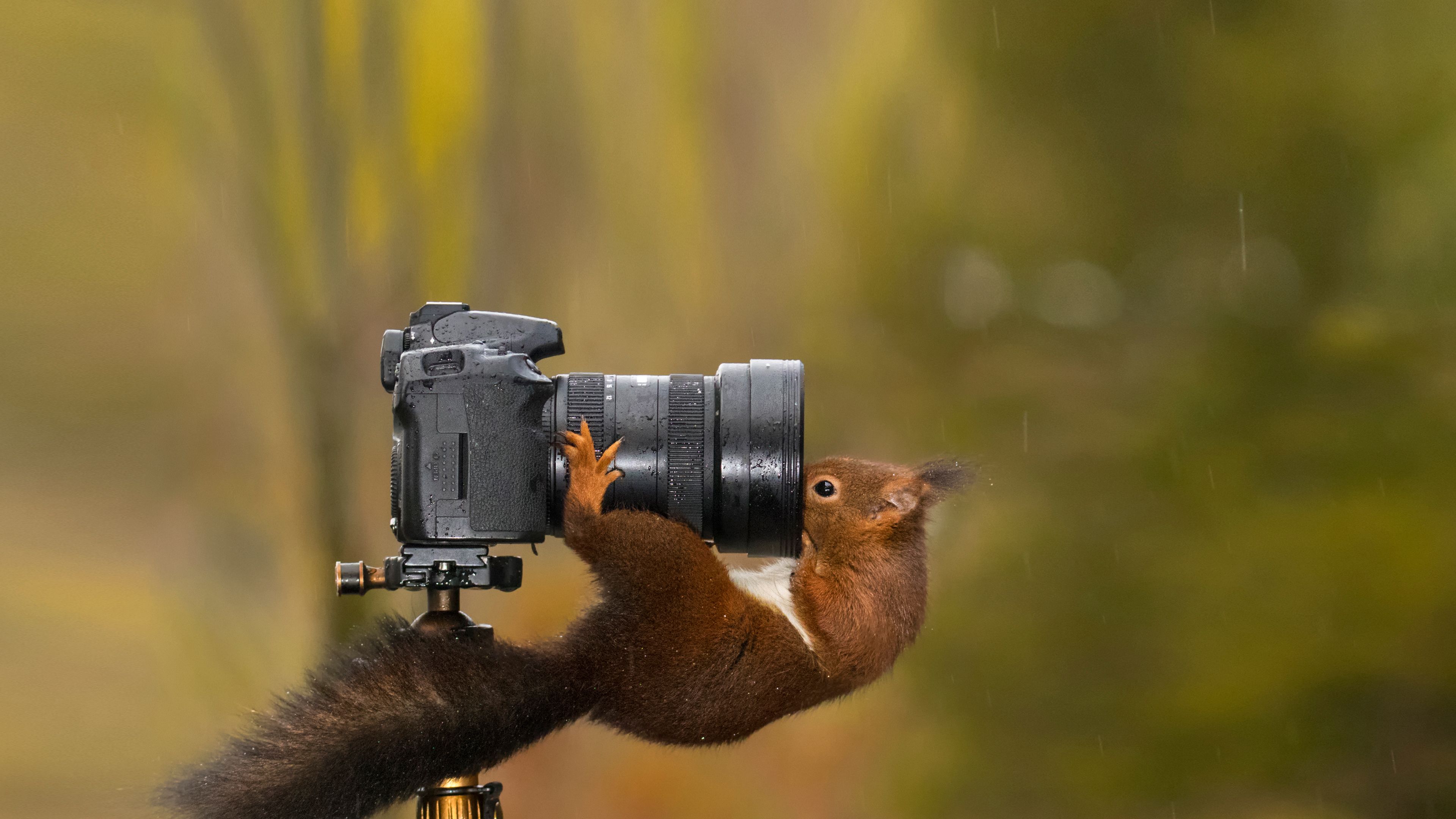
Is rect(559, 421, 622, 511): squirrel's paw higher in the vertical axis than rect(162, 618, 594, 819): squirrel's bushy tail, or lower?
higher

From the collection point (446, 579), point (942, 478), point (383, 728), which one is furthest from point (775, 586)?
point (383, 728)

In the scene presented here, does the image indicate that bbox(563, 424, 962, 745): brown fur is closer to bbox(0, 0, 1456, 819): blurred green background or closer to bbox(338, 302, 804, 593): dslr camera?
bbox(338, 302, 804, 593): dslr camera

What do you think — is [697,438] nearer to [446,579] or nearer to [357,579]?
[446,579]

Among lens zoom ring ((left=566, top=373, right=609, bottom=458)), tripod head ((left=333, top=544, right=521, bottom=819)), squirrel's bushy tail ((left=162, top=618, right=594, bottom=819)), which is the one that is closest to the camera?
squirrel's bushy tail ((left=162, top=618, right=594, bottom=819))

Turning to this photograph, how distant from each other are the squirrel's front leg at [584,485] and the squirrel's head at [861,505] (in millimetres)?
368

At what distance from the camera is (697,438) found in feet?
5.10

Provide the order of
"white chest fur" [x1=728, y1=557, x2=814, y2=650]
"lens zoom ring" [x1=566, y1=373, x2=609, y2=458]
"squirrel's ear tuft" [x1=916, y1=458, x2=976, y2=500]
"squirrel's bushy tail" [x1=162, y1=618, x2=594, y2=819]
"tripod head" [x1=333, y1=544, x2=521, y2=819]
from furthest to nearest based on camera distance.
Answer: "squirrel's ear tuft" [x1=916, y1=458, x2=976, y2=500] < "white chest fur" [x1=728, y1=557, x2=814, y2=650] < "lens zoom ring" [x1=566, y1=373, x2=609, y2=458] < "tripod head" [x1=333, y1=544, x2=521, y2=819] < "squirrel's bushy tail" [x1=162, y1=618, x2=594, y2=819]

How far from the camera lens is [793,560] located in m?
1.86

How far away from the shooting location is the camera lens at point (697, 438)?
1.55 metres

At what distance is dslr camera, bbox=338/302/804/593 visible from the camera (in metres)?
1.45

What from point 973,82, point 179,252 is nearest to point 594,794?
point 179,252

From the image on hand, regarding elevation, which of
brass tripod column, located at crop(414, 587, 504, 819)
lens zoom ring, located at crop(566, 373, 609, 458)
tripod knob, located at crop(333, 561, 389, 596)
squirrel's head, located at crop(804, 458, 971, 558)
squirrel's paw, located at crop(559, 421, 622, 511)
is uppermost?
lens zoom ring, located at crop(566, 373, 609, 458)

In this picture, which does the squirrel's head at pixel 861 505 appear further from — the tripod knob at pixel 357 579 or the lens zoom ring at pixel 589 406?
the tripod knob at pixel 357 579

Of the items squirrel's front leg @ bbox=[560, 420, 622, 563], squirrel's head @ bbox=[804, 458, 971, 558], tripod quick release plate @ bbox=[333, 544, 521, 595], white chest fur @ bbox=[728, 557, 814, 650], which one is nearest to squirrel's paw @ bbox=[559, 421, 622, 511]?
squirrel's front leg @ bbox=[560, 420, 622, 563]
